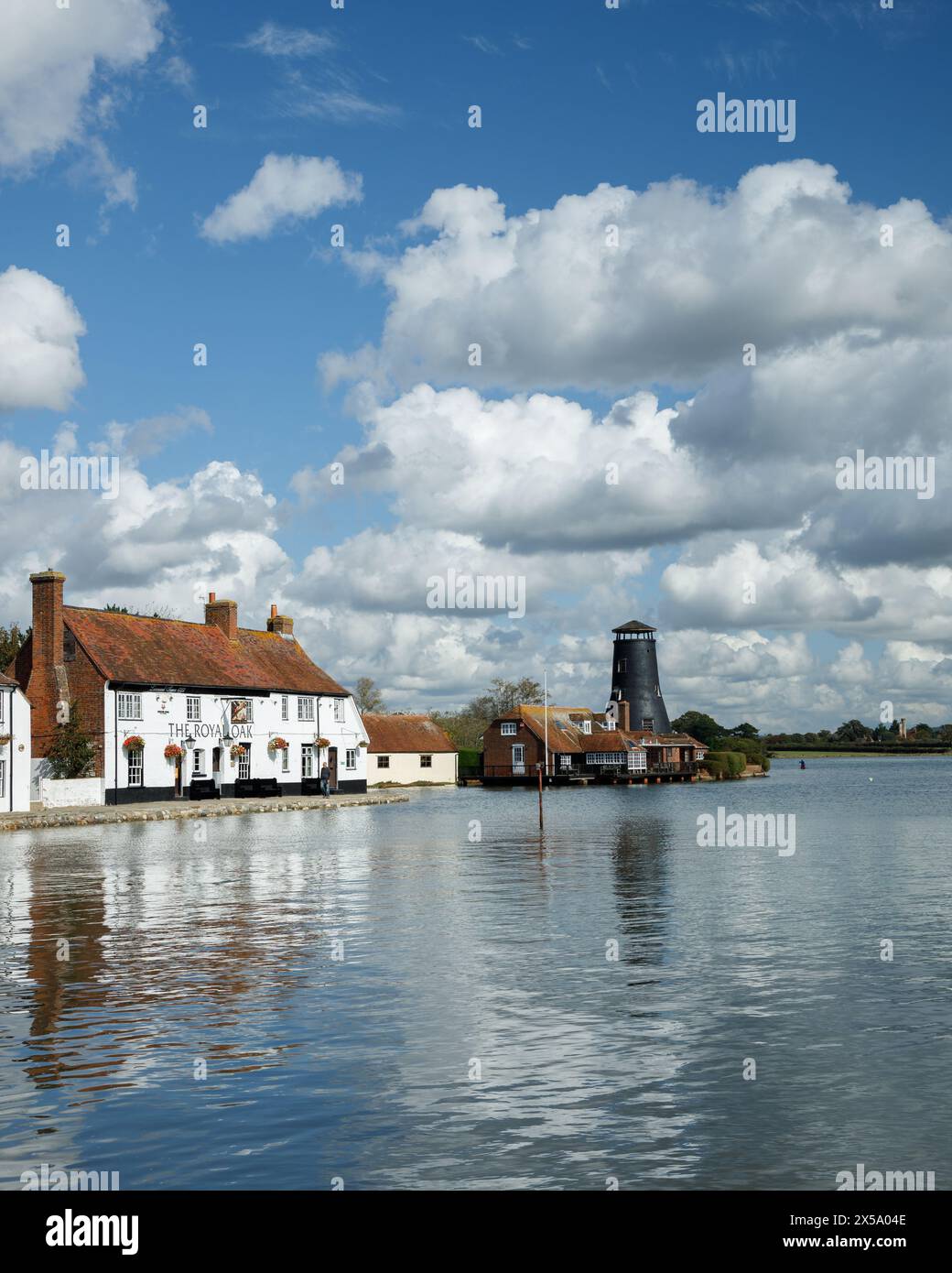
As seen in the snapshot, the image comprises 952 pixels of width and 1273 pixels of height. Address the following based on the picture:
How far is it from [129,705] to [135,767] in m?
2.85

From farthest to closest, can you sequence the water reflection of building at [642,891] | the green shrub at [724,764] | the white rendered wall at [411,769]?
the green shrub at [724,764]
the white rendered wall at [411,769]
the water reflection of building at [642,891]

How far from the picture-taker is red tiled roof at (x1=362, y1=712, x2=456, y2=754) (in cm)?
10025

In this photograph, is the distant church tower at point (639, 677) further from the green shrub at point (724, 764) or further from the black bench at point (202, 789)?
the black bench at point (202, 789)

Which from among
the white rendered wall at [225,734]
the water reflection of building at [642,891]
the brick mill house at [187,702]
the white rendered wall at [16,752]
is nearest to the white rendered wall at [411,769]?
the white rendered wall at [225,734]

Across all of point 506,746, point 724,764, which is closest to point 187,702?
point 506,746

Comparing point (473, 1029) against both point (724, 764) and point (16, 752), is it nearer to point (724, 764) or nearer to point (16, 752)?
point (16, 752)

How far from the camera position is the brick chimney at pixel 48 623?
58.7 m

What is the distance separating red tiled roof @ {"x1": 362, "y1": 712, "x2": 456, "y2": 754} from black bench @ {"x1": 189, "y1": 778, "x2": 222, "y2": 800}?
1394 inches

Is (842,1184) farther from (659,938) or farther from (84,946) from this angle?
(84,946)

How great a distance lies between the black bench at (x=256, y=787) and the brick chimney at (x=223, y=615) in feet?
30.5

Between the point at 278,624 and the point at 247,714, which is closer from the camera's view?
the point at 247,714

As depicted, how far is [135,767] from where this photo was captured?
5956cm
